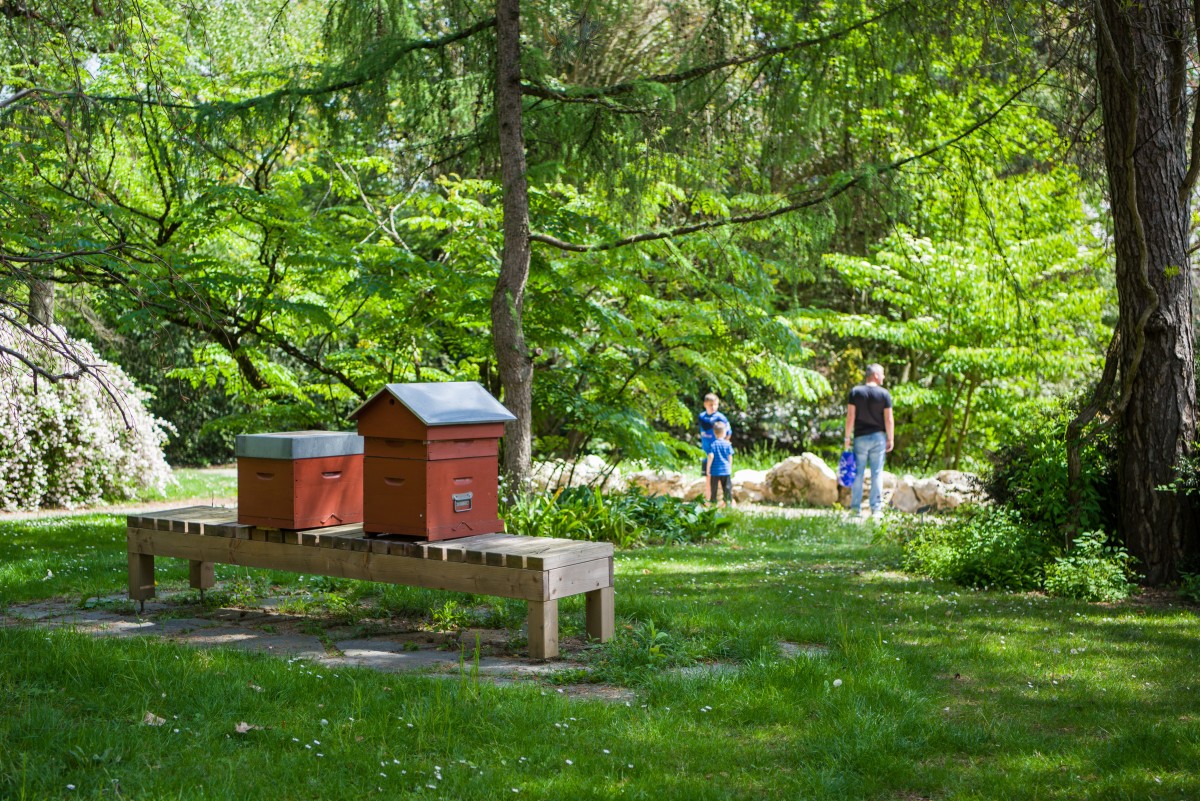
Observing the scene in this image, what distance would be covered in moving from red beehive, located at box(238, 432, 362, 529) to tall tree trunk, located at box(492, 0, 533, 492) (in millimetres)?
3268

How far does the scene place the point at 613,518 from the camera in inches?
405

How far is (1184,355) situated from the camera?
7.69 meters

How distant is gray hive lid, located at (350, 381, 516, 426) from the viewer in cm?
566

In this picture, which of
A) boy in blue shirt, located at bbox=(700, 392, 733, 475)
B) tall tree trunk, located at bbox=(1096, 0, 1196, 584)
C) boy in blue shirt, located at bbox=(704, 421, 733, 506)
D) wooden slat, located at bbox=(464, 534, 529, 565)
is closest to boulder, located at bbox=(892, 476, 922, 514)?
boy in blue shirt, located at bbox=(704, 421, 733, 506)

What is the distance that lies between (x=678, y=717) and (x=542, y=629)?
4.02 feet

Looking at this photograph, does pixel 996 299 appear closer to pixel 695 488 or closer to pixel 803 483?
pixel 803 483

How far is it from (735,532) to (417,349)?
396cm

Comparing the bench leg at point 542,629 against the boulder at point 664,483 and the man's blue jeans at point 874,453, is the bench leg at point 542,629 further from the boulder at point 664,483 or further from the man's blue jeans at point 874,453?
the boulder at point 664,483

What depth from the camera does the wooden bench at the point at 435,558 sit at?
5.55 meters

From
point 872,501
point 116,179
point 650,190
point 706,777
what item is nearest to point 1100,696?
point 706,777

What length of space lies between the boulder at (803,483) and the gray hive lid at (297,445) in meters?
9.96

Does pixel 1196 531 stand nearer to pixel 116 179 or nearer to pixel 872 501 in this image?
pixel 872 501

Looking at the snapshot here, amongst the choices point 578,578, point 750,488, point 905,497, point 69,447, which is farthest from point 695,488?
point 578,578

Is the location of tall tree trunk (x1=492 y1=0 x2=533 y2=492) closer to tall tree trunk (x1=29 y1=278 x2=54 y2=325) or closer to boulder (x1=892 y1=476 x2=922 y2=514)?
tall tree trunk (x1=29 y1=278 x2=54 y2=325)
